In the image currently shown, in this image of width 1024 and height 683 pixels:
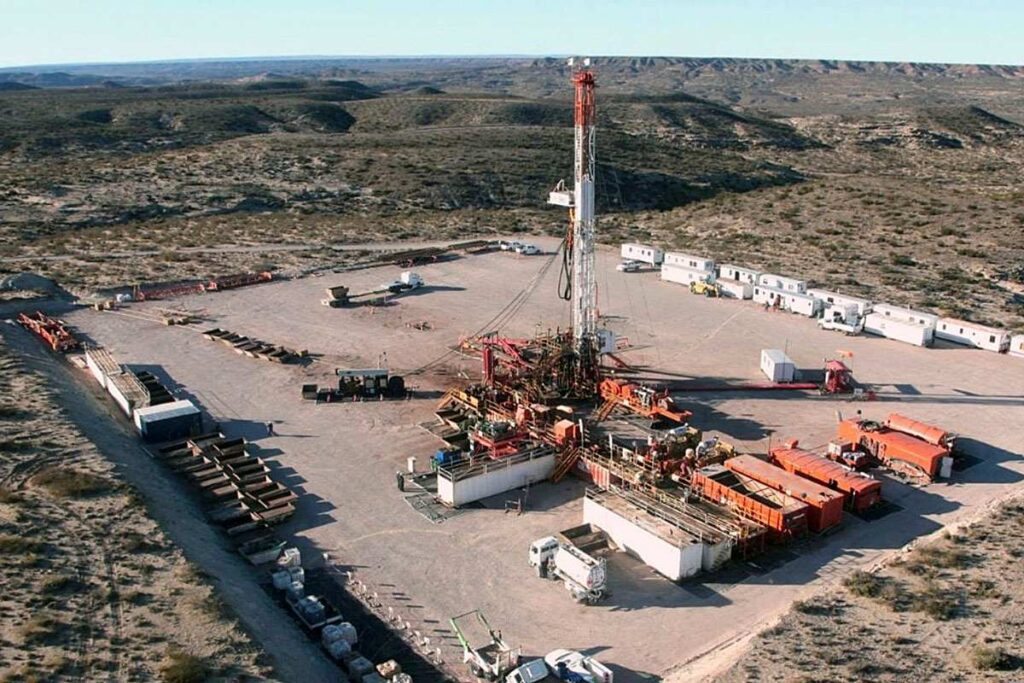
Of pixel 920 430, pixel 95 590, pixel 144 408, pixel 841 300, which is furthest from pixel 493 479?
pixel 841 300

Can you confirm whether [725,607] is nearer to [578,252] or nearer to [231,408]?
[578,252]

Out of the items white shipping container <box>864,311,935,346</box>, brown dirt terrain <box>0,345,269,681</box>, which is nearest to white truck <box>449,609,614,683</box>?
brown dirt terrain <box>0,345,269,681</box>

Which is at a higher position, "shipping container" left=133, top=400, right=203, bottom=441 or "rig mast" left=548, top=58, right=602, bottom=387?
"rig mast" left=548, top=58, right=602, bottom=387

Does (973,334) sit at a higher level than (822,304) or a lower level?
lower

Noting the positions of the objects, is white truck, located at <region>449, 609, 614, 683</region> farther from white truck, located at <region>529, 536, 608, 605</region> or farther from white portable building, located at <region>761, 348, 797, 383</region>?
white portable building, located at <region>761, 348, 797, 383</region>

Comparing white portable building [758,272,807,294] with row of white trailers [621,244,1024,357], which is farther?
white portable building [758,272,807,294]

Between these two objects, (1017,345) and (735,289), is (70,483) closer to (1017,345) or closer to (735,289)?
(735,289)

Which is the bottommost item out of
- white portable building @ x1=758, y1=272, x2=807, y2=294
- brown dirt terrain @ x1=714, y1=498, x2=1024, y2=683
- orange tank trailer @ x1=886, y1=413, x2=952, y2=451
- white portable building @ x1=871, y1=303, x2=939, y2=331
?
brown dirt terrain @ x1=714, y1=498, x2=1024, y2=683
